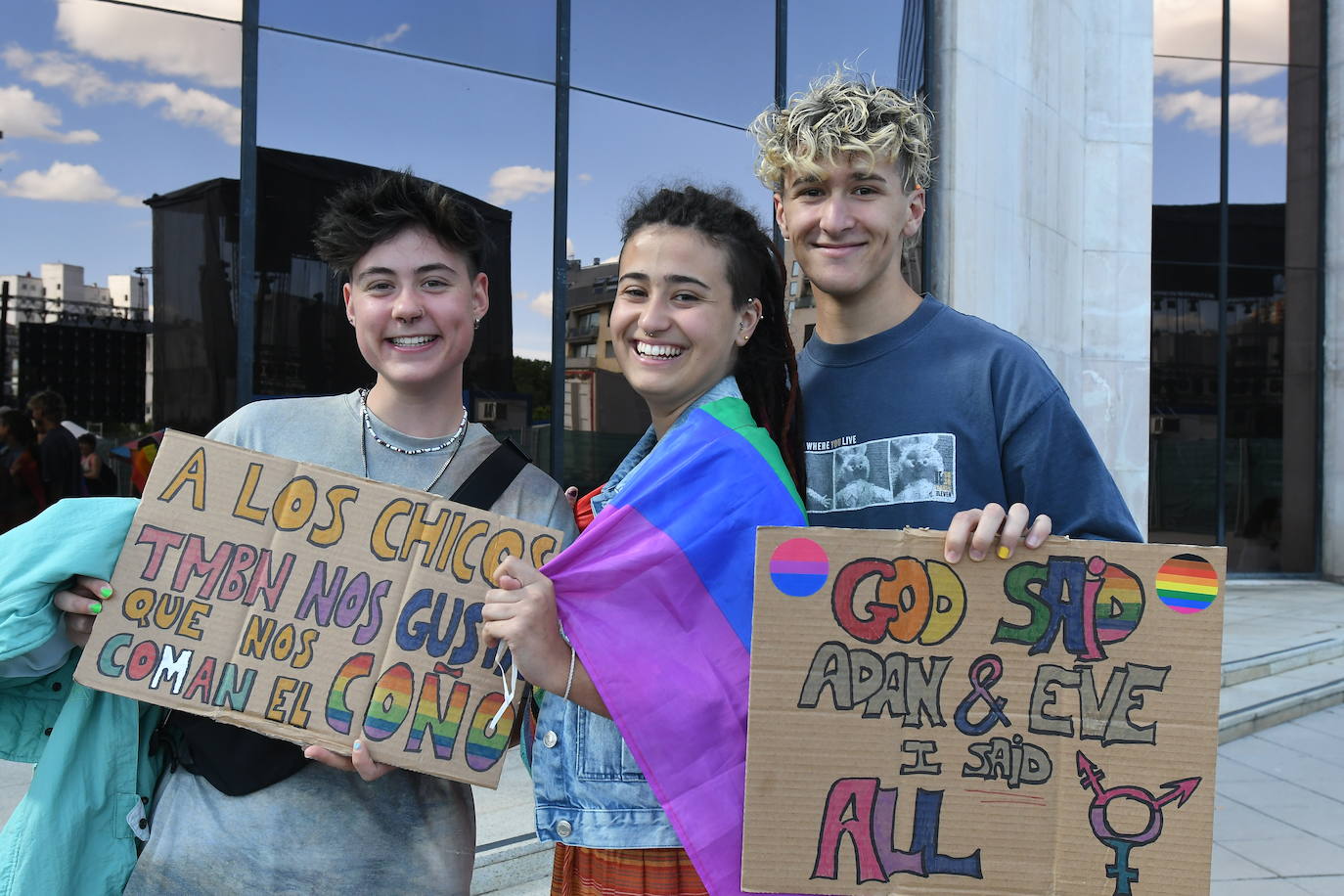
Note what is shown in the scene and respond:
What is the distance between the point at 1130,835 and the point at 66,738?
180 centimetres

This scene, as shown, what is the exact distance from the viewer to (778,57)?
7.64m

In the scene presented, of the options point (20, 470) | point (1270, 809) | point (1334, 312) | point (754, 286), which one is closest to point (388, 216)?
point (754, 286)

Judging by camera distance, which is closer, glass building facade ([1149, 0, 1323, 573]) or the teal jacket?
the teal jacket

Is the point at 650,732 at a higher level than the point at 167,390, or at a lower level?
lower

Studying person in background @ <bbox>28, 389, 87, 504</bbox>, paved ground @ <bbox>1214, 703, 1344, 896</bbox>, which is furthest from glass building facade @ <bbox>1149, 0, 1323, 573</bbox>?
person in background @ <bbox>28, 389, 87, 504</bbox>

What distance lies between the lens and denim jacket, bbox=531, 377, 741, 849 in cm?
181

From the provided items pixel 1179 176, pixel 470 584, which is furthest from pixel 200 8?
pixel 1179 176

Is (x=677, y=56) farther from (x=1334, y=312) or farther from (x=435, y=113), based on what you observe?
(x=1334, y=312)

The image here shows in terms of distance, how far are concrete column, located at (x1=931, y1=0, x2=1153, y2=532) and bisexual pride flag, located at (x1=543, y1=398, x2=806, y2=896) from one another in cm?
708

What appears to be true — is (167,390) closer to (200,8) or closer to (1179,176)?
(200,8)

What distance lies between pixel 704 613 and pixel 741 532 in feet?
0.49

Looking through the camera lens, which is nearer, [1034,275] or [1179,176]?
[1034,275]

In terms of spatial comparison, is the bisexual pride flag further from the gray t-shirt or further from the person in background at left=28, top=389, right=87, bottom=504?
the person in background at left=28, top=389, right=87, bottom=504

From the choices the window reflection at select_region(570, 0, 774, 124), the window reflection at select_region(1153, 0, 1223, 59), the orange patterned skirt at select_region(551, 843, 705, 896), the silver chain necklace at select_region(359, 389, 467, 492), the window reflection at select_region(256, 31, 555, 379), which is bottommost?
the orange patterned skirt at select_region(551, 843, 705, 896)
